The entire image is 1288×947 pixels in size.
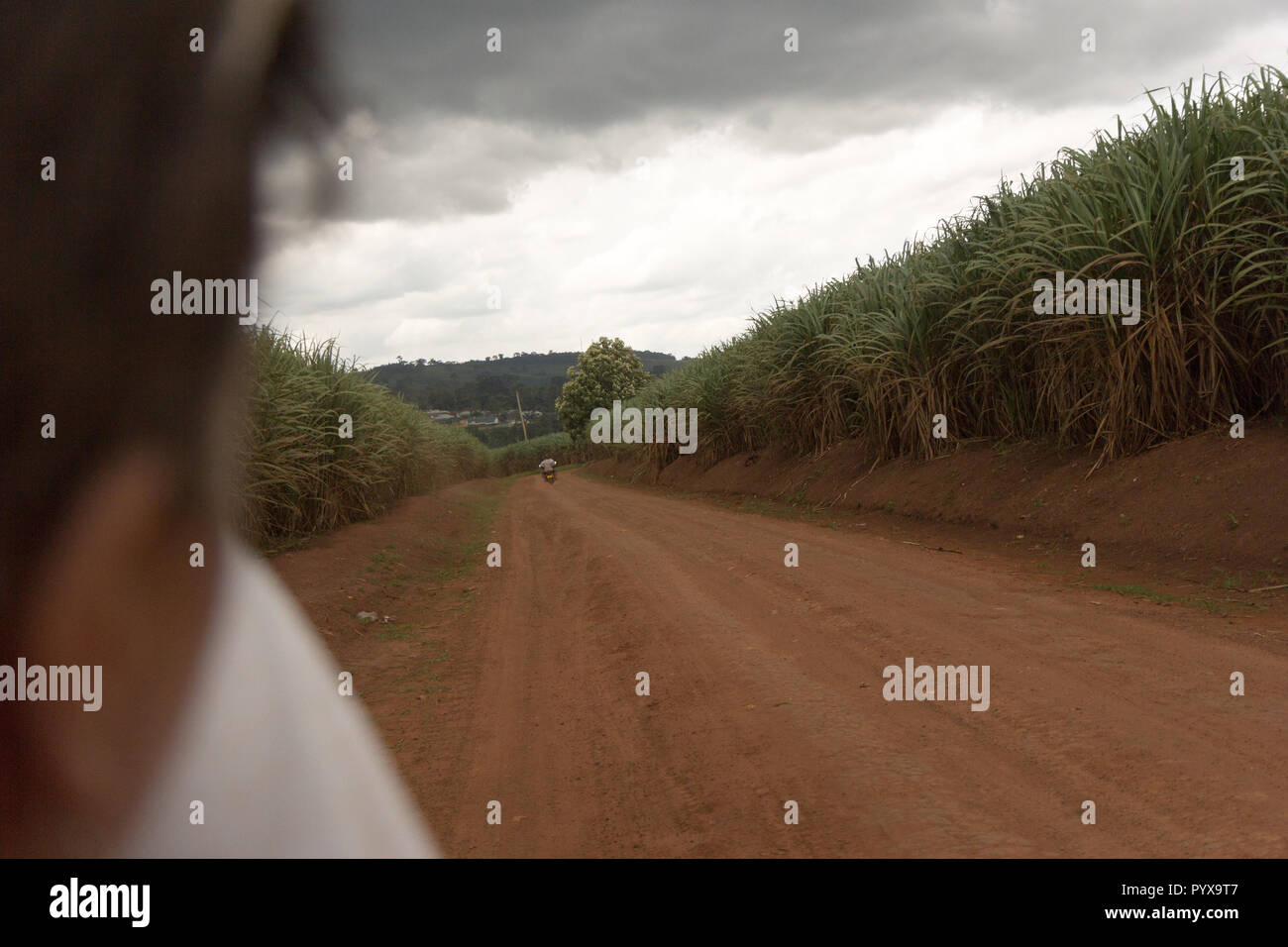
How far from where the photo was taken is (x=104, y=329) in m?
1.77

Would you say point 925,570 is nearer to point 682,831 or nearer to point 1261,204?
point 1261,204

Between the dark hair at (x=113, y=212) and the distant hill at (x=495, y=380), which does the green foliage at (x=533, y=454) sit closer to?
the distant hill at (x=495, y=380)

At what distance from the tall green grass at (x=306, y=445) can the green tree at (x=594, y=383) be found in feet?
150

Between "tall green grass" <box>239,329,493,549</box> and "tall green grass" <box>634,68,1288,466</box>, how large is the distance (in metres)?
7.87

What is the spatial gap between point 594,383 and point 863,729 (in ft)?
193

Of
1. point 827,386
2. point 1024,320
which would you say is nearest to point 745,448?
point 827,386

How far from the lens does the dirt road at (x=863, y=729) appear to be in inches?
104

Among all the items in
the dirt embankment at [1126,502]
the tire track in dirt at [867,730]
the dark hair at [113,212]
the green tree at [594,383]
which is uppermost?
the green tree at [594,383]

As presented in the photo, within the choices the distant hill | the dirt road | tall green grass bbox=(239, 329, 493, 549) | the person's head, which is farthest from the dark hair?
the distant hill

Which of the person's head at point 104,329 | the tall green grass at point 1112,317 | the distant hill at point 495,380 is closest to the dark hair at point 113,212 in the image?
the person's head at point 104,329

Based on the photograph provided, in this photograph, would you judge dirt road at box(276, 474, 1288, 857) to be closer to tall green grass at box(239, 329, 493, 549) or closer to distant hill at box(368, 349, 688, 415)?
tall green grass at box(239, 329, 493, 549)

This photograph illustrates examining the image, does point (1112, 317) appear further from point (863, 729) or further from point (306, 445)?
point (306, 445)

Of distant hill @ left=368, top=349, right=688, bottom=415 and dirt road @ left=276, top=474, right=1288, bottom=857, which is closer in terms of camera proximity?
dirt road @ left=276, top=474, right=1288, bottom=857

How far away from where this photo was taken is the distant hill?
77.9m
